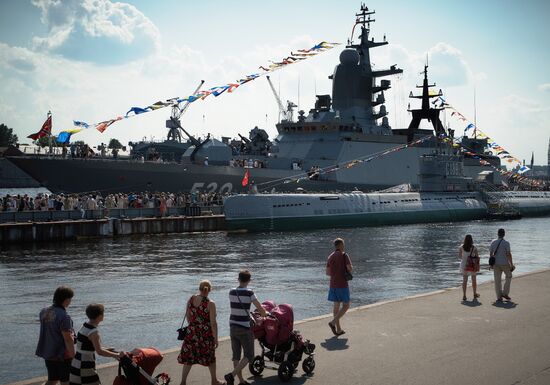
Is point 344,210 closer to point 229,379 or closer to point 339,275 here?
point 339,275

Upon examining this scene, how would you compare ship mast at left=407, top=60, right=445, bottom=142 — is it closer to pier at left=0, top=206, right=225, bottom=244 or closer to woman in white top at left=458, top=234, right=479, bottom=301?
pier at left=0, top=206, right=225, bottom=244

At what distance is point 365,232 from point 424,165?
53.4 feet

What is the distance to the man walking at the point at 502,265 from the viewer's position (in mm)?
15711

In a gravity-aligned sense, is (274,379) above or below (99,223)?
below

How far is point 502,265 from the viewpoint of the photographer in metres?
16.0

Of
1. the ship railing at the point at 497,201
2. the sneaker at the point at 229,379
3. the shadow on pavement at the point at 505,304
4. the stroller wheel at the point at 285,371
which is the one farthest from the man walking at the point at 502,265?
the ship railing at the point at 497,201

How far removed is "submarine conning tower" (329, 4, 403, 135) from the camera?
6650cm

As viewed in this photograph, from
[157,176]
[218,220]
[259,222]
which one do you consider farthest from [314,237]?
[157,176]

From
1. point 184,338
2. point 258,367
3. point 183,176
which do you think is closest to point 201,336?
point 184,338

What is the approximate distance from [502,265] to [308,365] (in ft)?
25.6

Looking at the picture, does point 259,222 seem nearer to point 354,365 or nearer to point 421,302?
point 421,302

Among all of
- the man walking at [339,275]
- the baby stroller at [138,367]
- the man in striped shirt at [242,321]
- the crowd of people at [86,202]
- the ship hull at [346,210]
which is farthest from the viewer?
the ship hull at [346,210]

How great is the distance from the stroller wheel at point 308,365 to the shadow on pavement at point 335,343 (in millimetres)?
1345

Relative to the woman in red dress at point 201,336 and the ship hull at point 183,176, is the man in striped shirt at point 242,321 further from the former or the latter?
the ship hull at point 183,176
